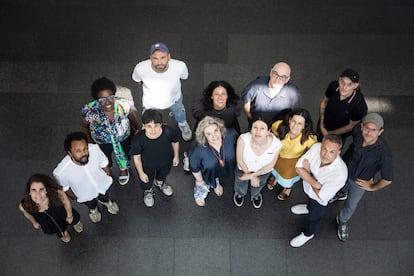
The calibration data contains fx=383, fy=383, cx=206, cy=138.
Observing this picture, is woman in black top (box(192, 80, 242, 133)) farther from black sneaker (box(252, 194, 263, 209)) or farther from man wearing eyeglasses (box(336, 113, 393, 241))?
man wearing eyeglasses (box(336, 113, 393, 241))

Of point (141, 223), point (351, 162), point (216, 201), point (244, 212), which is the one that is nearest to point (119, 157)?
point (141, 223)

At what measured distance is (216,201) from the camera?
4664 mm

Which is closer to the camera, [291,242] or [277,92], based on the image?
[277,92]

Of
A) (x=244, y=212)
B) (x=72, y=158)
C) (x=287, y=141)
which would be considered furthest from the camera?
(x=244, y=212)

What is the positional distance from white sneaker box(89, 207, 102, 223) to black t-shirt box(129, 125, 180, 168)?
98cm

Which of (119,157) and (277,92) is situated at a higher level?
(277,92)

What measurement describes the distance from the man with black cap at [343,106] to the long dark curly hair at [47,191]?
2.79 meters

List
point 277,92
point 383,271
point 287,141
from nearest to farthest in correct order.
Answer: point 287,141 < point 277,92 < point 383,271

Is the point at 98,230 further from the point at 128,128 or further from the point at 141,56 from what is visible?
the point at 141,56

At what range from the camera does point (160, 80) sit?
4.11 meters

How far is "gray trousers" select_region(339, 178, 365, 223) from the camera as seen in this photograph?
3846 millimetres

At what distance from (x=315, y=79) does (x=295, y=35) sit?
82cm

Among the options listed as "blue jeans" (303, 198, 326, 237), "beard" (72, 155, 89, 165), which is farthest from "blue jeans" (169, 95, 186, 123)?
"blue jeans" (303, 198, 326, 237)

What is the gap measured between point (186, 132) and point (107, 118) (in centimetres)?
143
